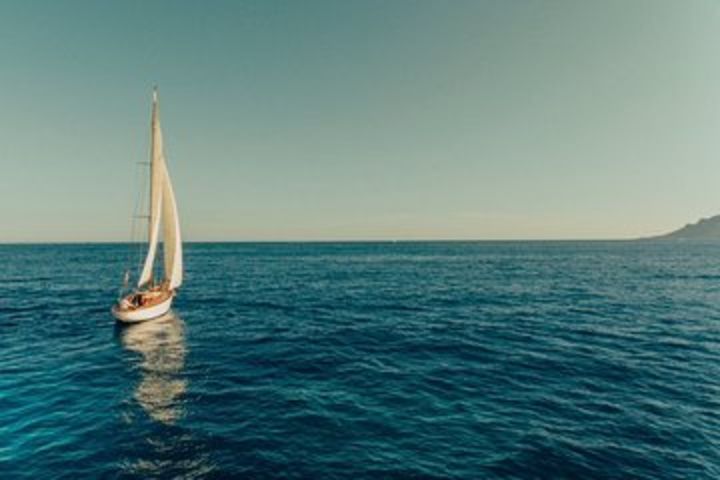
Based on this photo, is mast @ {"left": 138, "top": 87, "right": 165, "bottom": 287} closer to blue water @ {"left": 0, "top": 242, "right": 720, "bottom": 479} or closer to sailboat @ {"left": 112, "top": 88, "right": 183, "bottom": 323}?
sailboat @ {"left": 112, "top": 88, "right": 183, "bottom": 323}

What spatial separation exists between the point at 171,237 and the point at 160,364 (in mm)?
19052

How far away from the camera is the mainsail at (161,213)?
37688mm

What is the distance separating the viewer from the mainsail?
37688mm

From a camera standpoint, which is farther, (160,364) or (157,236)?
(157,236)

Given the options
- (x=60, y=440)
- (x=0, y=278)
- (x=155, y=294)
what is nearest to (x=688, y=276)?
(x=155, y=294)

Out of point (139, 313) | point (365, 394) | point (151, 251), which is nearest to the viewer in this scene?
point (365, 394)

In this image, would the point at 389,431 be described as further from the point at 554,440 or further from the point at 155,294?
the point at 155,294

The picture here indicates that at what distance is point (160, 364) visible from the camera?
24.0 metres

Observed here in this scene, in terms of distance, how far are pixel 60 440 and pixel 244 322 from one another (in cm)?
2110

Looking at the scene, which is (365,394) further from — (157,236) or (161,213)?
(161,213)

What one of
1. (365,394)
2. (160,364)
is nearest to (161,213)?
(160,364)

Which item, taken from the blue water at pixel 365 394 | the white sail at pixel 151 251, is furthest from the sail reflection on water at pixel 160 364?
the white sail at pixel 151 251

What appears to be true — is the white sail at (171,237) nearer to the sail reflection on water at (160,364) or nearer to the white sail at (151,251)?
the white sail at (151,251)

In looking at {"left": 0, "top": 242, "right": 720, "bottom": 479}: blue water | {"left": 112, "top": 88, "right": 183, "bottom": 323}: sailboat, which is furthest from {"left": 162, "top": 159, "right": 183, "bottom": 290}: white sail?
{"left": 0, "top": 242, "right": 720, "bottom": 479}: blue water
